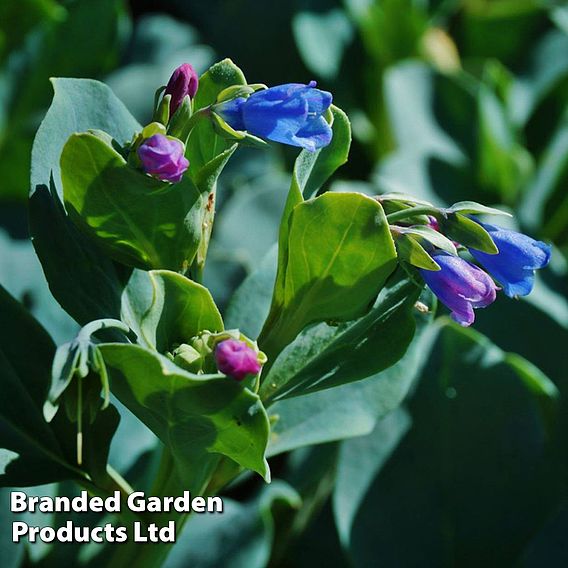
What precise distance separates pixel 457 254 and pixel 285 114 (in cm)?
19

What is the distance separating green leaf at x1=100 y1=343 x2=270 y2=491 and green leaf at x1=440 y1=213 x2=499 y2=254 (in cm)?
22

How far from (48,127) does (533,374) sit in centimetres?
72

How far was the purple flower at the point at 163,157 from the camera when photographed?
30.5 inches

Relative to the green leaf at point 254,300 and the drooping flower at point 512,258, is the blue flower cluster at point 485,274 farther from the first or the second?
the green leaf at point 254,300

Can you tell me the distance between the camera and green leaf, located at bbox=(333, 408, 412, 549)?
1.27 metres

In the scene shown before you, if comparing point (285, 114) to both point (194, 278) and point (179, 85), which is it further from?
point (194, 278)

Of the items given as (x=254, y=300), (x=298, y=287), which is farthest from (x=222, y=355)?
(x=254, y=300)

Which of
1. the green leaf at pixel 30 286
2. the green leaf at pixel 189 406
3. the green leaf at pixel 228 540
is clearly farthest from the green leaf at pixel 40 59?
the green leaf at pixel 189 406

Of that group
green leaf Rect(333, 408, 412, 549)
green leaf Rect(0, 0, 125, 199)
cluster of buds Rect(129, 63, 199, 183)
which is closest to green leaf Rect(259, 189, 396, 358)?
cluster of buds Rect(129, 63, 199, 183)

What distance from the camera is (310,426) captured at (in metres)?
1.12

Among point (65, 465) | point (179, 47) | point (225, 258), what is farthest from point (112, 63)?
point (65, 465)

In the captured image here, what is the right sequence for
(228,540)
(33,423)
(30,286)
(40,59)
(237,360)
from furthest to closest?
(40,59) → (30,286) → (228,540) → (33,423) → (237,360)

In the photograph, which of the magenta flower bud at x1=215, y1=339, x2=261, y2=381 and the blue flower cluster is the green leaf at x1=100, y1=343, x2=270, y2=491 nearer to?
the magenta flower bud at x1=215, y1=339, x2=261, y2=381

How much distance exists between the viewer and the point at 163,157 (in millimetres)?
774
